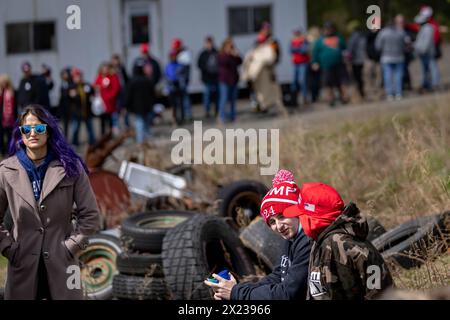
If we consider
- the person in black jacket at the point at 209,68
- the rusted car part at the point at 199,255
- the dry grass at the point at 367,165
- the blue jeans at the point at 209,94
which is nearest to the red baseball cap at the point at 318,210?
the dry grass at the point at 367,165

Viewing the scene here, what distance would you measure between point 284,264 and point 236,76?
15.4m

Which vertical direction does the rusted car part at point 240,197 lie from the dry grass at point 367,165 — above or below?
below

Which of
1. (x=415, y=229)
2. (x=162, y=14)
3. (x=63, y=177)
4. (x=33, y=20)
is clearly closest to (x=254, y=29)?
(x=162, y=14)

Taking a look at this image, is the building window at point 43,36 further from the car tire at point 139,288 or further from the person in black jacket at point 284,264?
the person in black jacket at point 284,264

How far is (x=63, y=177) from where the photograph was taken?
684 cm

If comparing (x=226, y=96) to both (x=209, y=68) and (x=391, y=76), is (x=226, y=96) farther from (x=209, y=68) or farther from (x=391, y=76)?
(x=391, y=76)

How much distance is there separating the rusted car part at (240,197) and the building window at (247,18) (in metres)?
12.7

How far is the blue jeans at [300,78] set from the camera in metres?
23.2

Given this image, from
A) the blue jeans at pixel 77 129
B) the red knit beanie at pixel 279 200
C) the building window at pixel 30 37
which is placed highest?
the building window at pixel 30 37

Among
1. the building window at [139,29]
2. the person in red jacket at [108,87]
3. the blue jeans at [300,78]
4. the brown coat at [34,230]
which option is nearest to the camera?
the brown coat at [34,230]

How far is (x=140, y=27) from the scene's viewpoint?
79.9 ft

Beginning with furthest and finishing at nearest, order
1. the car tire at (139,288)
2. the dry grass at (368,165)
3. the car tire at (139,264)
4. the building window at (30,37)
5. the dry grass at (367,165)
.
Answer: the building window at (30,37) → the dry grass at (368,165) → the dry grass at (367,165) → the car tire at (139,264) → the car tire at (139,288)

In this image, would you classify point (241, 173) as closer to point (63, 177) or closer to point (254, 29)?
point (63, 177)

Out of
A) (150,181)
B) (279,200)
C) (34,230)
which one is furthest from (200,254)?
(150,181)
